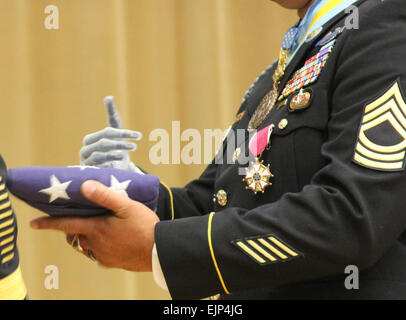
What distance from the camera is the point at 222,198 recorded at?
0.81 m

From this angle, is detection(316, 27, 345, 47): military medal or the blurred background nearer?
detection(316, 27, 345, 47): military medal

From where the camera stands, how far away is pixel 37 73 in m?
1.63

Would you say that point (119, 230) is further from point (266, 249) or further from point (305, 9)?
point (305, 9)

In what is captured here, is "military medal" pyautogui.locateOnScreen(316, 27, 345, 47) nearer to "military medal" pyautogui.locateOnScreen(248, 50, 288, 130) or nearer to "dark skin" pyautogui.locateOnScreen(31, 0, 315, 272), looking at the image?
"military medal" pyautogui.locateOnScreen(248, 50, 288, 130)

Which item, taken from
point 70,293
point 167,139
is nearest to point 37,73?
point 167,139

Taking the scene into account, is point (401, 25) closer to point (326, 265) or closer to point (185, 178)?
point (326, 265)

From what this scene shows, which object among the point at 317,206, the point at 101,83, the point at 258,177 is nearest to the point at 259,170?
the point at 258,177

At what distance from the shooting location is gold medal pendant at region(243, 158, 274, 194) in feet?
2.40

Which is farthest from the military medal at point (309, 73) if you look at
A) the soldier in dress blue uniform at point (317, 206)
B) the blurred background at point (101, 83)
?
the blurred background at point (101, 83)

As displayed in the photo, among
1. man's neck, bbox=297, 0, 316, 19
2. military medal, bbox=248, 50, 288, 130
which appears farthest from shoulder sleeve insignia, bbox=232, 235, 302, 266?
man's neck, bbox=297, 0, 316, 19

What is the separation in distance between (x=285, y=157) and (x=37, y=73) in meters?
1.13

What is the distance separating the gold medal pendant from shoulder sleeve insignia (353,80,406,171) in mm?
137

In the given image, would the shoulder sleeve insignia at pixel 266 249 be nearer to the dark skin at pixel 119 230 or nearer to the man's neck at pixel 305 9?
the dark skin at pixel 119 230

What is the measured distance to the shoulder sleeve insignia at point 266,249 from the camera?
0.63m
